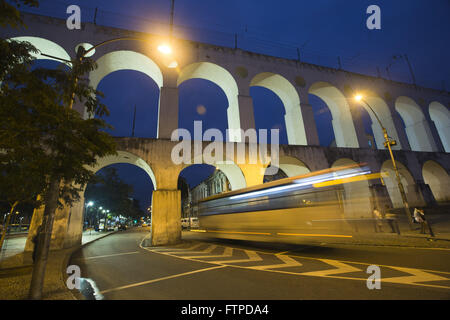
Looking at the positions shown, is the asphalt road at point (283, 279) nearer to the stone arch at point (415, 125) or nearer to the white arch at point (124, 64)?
the white arch at point (124, 64)

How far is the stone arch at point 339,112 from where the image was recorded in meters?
21.4

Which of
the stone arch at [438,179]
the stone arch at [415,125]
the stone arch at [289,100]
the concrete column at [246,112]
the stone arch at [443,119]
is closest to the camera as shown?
the concrete column at [246,112]

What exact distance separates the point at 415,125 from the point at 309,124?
55.1 feet

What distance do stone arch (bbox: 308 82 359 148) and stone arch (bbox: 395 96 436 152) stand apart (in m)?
9.07

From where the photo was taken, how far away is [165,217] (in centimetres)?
1395

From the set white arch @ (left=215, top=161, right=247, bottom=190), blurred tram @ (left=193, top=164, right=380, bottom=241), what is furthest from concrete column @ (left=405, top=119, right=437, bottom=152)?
white arch @ (left=215, top=161, right=247, bottom=190)

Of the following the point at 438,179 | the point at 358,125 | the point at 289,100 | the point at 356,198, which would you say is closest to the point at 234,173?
the point at 289,100

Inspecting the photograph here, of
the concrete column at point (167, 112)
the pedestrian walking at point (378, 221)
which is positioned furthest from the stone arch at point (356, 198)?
the concrete column at point (167, 112)

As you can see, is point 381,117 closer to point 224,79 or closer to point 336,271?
point 224,79

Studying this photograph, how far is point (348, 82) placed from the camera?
23.1 m

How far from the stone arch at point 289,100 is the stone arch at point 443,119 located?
2106cm
